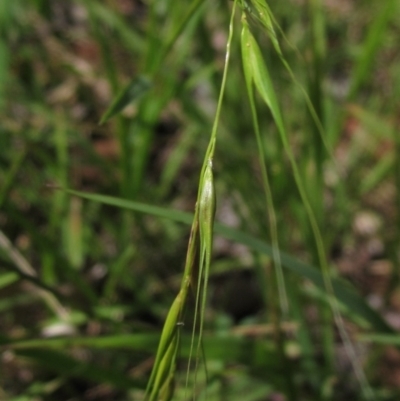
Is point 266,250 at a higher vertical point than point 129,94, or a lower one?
lower

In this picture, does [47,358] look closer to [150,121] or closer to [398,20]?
[150,121]

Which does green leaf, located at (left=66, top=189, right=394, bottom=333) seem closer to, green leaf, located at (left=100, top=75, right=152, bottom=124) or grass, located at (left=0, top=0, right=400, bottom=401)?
grass, located at (left=0, top=0, right=400, bottom=401)

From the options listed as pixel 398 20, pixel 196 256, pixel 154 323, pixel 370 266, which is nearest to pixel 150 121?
pixel 154 323

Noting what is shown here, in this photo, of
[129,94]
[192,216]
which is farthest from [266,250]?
[129,94]

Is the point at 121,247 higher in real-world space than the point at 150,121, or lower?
lower

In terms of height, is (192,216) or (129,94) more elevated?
(129,94)

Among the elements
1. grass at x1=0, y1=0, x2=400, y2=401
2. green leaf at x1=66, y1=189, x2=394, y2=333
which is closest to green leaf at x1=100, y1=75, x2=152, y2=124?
grass at x1=0, y1=0, x2=400, y2=401

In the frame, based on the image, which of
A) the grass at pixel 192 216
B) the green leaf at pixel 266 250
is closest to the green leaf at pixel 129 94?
the grass at pixel 192 216

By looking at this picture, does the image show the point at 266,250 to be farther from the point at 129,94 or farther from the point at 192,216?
the point at 129,94

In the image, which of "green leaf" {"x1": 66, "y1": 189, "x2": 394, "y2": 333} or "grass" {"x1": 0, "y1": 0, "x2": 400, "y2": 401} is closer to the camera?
"green leaf" {"x1": 66, "y1": 189, "x2": 394, "y2": 333}
